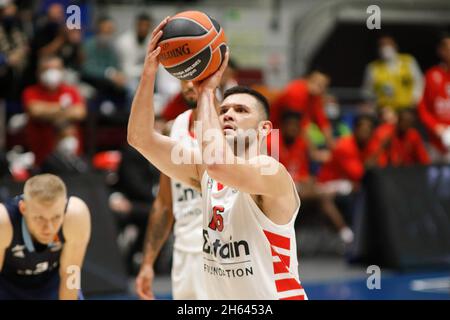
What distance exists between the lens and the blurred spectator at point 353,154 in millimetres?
11641

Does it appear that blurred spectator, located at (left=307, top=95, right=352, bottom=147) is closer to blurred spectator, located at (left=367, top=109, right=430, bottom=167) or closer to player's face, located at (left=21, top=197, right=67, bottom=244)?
blurred spectator, located at (left=367, top=109, right=430, bottom=167)

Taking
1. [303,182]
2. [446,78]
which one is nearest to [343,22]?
[446,78]

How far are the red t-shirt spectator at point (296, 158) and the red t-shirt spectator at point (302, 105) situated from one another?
0.48 meters

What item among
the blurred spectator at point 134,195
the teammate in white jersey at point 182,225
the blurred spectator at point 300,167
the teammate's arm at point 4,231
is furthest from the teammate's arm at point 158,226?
the blurred spectator at point 300,167

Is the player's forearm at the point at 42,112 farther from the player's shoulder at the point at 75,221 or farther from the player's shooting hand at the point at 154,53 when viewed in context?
the player's shooting hand at the point at 154,53

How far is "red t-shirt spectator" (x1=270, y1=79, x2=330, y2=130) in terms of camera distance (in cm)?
1191

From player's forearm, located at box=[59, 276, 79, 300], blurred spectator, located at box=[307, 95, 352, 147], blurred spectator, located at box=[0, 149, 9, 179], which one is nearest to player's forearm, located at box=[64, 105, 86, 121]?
blurred spectator, located at box=[0, 149, 9, 179]

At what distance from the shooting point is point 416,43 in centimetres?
1689

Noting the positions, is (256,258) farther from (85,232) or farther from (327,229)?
(327,229)

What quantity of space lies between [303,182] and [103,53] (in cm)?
319

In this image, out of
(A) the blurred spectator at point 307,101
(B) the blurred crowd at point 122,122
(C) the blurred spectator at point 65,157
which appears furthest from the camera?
(A) the blurred spectator at point 307,101

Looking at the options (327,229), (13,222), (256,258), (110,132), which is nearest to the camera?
(256,258)

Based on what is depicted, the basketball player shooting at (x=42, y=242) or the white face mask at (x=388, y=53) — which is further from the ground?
the white face mask at (x=388, y=53)

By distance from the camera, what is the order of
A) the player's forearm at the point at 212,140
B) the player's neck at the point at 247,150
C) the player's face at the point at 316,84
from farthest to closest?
the player's face at the point at 316,84 → the player's neck at the point at 247,150 → the player's forearm at the point at 212,140
